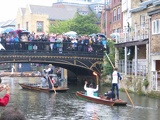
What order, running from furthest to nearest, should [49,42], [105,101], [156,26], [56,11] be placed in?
[56,11]
[49,42]
[156,26]
[105,101]

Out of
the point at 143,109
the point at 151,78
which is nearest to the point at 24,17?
the point at 151,78

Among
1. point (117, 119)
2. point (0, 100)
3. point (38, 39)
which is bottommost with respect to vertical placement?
point (117, 119)

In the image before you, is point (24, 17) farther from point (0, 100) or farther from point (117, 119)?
point (0, 100)

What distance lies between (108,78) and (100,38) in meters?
4.01

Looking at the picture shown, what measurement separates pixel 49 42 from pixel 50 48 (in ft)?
3.19

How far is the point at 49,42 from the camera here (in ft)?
125

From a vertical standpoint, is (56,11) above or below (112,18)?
above

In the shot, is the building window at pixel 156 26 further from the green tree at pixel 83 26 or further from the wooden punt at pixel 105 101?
the green tree at pixel 83 26

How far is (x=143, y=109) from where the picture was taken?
21516mm

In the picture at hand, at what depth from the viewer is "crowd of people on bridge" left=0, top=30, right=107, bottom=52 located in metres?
37.3

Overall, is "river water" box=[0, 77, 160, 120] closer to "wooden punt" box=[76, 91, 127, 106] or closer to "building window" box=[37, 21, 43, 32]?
"wooden punt" box=[76, 91, 127, 106]

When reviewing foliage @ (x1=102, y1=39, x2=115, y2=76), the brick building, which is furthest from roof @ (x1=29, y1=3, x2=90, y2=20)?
foliage @ (x1=102, y1=39, x2=115, y2=76)

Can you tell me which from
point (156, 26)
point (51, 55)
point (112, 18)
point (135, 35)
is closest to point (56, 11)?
point (112, 18)

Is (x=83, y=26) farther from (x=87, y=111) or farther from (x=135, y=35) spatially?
(x=87, y=111)
